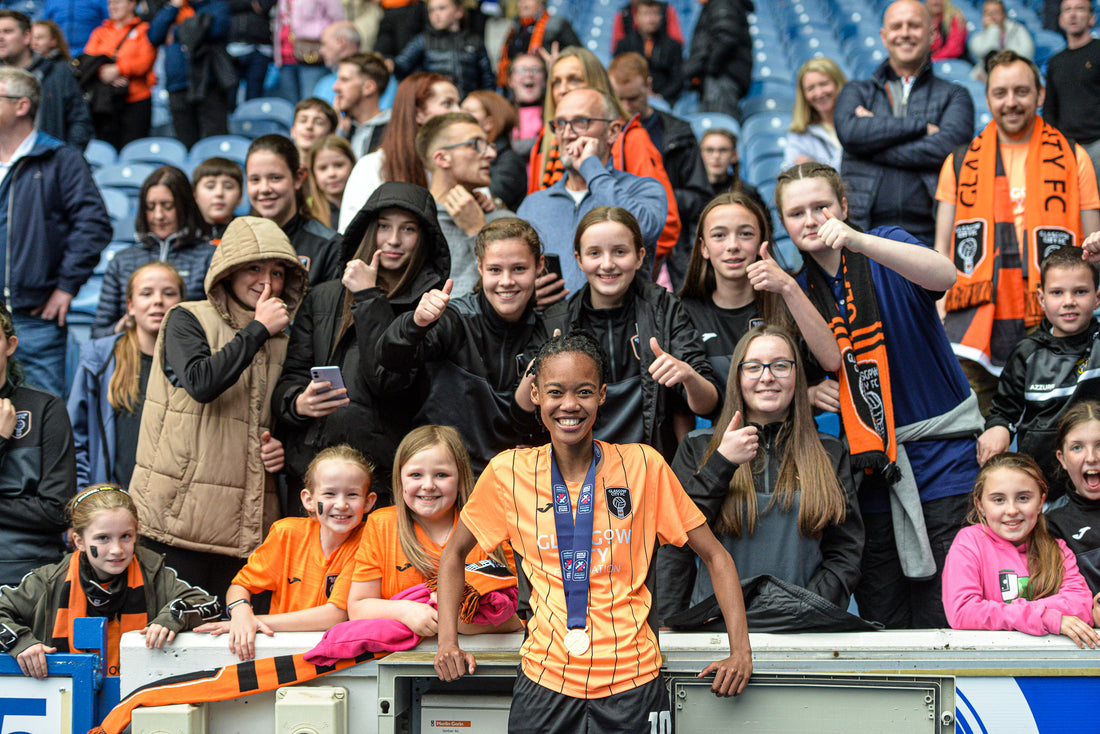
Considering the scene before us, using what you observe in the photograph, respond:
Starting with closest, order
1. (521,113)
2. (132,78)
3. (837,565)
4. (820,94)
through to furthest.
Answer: (837,565), (820,94), (521,113), (132,78)

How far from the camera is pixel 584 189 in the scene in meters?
4.65

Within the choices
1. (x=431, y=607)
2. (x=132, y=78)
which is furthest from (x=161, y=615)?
(x=132, y=78)

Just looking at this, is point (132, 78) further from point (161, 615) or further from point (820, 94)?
point (161, 615)

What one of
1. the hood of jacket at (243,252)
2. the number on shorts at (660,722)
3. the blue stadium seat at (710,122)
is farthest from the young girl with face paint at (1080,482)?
the blue stadium seat at (710,122)

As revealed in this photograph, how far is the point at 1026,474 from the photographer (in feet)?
10.9

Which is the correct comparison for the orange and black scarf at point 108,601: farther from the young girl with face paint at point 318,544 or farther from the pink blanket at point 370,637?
the pink blanket at point 370,637

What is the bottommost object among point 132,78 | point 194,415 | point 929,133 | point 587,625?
point 587,625

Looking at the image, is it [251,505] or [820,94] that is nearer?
[251,505]

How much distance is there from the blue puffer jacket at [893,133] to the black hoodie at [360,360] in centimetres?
238

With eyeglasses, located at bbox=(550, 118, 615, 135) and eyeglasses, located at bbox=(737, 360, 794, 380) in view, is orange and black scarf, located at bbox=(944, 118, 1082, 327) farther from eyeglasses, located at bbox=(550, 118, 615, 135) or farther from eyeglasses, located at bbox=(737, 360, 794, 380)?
eyeglasses, located at bbox=(550, 118, 615, 135)

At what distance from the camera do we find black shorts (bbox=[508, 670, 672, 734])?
2609 mm

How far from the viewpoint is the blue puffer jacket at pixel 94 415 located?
180 inches

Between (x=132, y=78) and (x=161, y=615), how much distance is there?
6.55 meters

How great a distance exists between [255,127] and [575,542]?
746 cm
